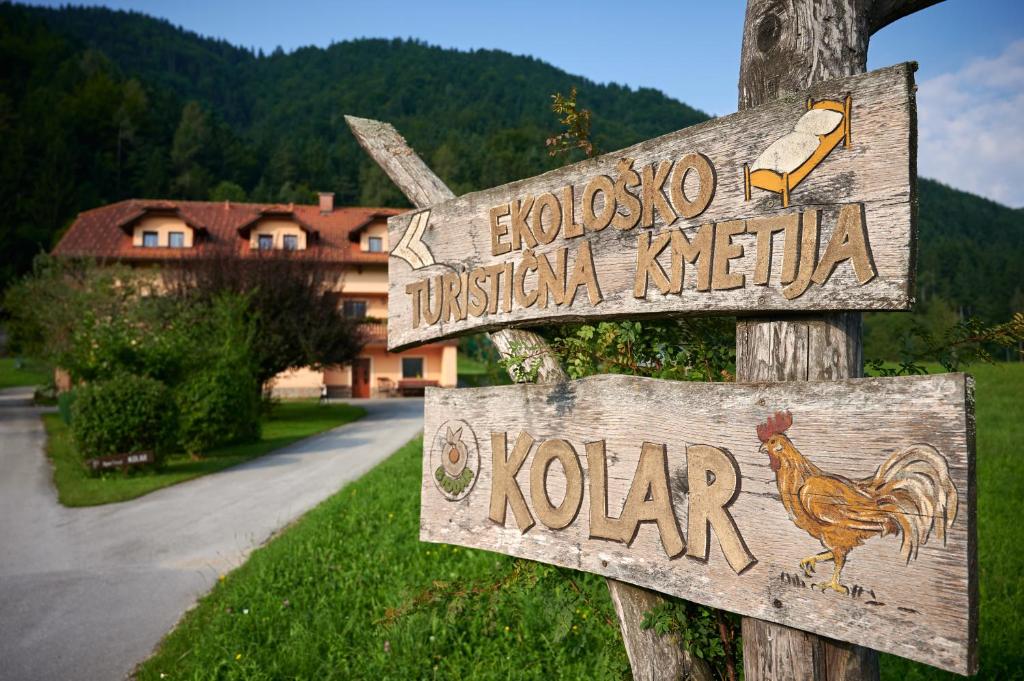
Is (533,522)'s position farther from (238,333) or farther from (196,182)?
(196,182)

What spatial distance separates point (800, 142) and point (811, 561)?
881mm

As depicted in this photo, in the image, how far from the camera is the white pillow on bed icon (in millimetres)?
1536

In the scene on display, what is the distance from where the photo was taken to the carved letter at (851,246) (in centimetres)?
146

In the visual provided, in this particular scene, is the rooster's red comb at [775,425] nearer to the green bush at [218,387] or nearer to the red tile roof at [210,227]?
the green bush at [218,387]

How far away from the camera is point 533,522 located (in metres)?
2.02

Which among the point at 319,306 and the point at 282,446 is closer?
the point at 282,446

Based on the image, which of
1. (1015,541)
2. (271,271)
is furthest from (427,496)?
(271,271)

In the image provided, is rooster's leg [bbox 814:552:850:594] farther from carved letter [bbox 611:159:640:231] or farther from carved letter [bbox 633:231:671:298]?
carved letter [bbox 611:159:640:231]

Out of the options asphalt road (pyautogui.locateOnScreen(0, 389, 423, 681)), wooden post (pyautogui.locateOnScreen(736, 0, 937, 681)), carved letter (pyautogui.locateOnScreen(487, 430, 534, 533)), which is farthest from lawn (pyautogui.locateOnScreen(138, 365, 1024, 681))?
wooden post (pyautogui.locateOnScreen(736, 0, 937, 681))

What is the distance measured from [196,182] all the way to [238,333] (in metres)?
54.7

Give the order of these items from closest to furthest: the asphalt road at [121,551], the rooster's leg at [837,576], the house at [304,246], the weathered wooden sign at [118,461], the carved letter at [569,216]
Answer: the rooster's leg at [837,576] < the carved letter at [569,216] < the asphalt road at [121,551] < the weathered wooden sign at [118,461] < the house at [304,246]

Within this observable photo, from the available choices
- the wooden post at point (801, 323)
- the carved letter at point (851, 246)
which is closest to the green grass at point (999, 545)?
the wooden post at point (801, 323)

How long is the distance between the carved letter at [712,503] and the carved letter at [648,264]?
15.7 inches

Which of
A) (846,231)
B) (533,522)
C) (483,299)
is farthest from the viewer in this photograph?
(483,299)
